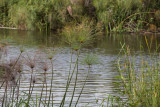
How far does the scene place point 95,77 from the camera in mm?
8969

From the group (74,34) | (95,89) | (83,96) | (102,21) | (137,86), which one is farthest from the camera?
(102,21)

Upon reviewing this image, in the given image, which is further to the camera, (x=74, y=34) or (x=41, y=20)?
(x=41, y=20)

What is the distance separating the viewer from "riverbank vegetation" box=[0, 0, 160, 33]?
76.6 feet

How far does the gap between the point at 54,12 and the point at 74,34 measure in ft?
67.1

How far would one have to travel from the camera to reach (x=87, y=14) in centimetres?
2419

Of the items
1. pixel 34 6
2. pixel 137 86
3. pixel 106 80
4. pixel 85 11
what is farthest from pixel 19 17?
pixel 137 86

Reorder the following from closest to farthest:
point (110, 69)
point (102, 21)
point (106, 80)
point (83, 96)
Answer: point (83, 96), point (106, 80), point (110, 69), point (102, 21)

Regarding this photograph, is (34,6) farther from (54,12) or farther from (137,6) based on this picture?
(137,6)

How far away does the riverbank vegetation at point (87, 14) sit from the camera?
23.3 m

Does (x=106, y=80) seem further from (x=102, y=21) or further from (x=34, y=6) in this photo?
(x=34, y=6)

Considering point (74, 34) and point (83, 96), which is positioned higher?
point (74, 34)

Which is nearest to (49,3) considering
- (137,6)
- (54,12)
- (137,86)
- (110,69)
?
(54,12)

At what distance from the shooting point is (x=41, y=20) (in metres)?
24.1

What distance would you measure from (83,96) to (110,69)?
11.5 feet
